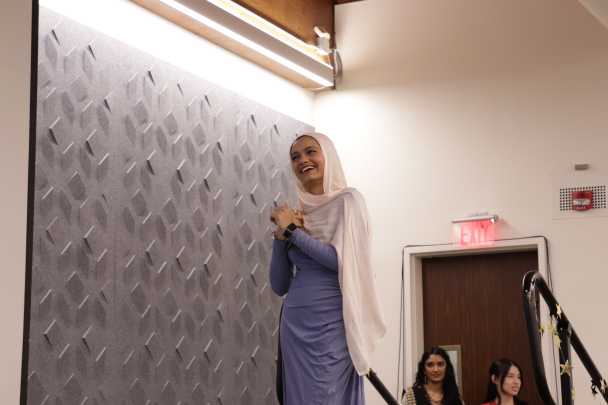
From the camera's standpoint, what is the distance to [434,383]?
5.16m

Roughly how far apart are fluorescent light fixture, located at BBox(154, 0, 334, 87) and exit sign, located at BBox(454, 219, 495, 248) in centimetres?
167

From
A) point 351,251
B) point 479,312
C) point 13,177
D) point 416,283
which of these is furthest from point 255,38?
point 13,177

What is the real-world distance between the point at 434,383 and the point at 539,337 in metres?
2.53

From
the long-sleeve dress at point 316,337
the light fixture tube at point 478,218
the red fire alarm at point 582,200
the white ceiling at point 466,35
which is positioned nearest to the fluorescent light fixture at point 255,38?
the white ceiling at point 466,35

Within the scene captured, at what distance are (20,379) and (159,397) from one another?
2298 mm

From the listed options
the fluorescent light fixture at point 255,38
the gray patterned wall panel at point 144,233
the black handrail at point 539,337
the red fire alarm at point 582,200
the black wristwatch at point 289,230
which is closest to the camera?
the black wristwatch at point 289,230

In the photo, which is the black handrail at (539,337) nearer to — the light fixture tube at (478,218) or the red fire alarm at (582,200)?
the red fire alarm at (582,200)

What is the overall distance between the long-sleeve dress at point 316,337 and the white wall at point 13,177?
0.92 metres

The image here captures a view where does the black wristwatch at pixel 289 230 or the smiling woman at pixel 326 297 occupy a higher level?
the black wristwatch at pixel 289 230

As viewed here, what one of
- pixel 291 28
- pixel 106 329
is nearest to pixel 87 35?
pixel 106 329

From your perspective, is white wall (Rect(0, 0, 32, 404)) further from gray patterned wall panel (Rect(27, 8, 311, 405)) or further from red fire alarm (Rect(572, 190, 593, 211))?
red fire alarm (Rect(572, 190, 593, 211))

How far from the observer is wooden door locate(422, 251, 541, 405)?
18.2 ft

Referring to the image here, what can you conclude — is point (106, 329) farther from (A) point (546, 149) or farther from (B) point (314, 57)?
(A) point (546, 149)

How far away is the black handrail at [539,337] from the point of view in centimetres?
272
